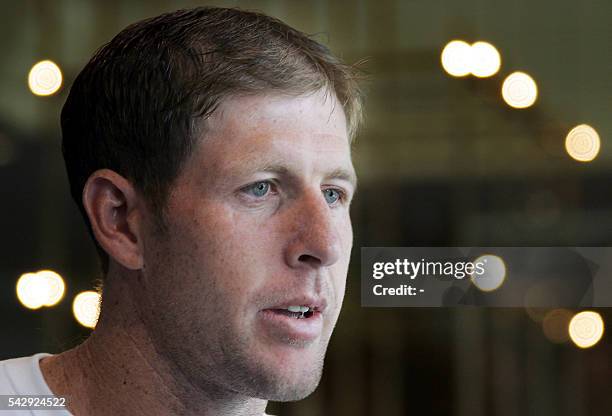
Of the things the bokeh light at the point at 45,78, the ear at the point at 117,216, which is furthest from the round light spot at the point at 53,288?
the ear at the point at 117,216

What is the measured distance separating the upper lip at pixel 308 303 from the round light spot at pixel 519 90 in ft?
2.24

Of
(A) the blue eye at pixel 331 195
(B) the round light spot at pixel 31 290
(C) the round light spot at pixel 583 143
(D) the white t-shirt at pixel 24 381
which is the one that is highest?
(C) the round light spot at pixel 583 143

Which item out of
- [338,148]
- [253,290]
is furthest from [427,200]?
[253,290]

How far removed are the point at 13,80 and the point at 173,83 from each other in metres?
0.72

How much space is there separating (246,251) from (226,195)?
68 millimetres

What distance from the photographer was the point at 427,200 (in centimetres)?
154

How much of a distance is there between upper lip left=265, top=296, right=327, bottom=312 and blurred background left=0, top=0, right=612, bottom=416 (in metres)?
0.50

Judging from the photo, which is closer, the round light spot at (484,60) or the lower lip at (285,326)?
the lower lip at (285,326)

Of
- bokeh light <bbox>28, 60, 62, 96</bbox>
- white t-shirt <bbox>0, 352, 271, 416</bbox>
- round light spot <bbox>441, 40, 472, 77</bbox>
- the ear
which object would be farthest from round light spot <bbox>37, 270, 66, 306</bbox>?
round light spot <bbox>441, 40, 472, 77</bbox>

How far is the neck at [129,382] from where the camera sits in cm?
104

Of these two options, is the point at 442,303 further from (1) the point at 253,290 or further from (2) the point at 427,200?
(1) the point at 253,290

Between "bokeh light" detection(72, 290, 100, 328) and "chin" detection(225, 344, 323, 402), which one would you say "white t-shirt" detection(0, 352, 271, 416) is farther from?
"bokeh light" detection(72, 290, 100, 328)

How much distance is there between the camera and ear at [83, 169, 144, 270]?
1.04m

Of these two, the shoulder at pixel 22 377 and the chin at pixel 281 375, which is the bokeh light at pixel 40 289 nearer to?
the shoulder at pixel 22 377
